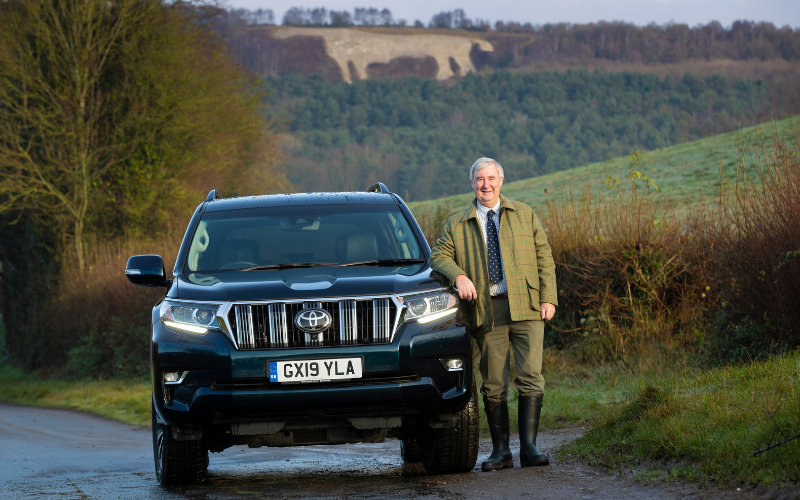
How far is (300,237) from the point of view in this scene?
22.8ft

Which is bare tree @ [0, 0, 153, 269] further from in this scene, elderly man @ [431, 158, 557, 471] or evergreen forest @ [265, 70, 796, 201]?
evergreen forest @ [265, 70, 796, 201]

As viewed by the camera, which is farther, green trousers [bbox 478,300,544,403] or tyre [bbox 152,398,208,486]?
green trousers [bbox 478,300,544,403]

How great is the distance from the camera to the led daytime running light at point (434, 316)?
5.76 meters

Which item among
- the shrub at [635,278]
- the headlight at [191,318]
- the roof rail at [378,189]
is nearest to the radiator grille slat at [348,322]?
the headlight at [191,318]

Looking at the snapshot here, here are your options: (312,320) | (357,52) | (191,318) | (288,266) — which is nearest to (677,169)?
(288,266)

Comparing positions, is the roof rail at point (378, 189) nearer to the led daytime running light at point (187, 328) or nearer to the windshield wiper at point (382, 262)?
the windshield wiper at point (382, 262)

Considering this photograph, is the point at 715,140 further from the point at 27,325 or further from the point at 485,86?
the point at 485,86

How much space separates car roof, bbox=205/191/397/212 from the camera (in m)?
7.16

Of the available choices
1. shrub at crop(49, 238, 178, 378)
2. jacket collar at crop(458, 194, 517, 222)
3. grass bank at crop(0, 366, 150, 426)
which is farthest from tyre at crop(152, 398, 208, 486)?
shrub at crop(49, 238, 178, 378)

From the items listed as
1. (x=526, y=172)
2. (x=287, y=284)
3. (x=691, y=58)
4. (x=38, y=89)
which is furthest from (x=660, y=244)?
(x=691, y=58)

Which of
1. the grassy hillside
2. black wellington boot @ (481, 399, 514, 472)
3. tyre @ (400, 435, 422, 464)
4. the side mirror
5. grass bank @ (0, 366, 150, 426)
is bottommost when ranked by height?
grass bank @ (0, 366, 150, 426)

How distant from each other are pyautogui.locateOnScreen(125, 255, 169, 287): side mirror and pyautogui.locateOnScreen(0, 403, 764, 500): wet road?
1.40 metres

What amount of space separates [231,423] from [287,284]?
908 mm

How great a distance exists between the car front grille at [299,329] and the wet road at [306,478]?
0.96 meters
